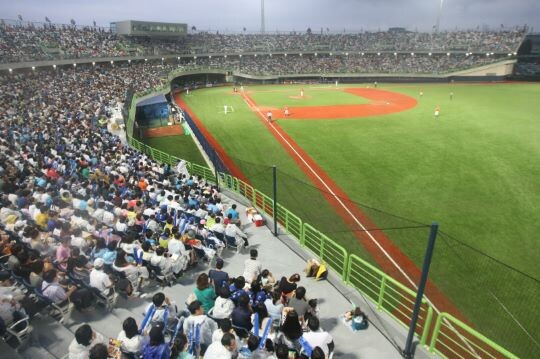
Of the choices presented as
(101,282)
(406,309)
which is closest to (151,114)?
(101,282)

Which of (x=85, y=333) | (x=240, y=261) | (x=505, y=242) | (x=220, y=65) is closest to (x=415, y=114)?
(x=505, y=242)

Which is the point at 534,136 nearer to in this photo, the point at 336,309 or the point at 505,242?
the point at 505,242

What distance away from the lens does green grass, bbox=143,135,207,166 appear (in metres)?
26.3

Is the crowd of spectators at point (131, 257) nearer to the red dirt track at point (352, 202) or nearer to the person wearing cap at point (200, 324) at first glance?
the person wearing cap at point (200, 324)

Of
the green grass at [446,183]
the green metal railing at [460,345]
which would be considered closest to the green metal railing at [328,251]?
the green grass at [446,183]

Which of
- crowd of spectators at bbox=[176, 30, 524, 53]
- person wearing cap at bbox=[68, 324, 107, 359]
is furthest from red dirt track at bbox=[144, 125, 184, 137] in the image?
crowd of spectators at bbox=[176, 30, 524, 53]

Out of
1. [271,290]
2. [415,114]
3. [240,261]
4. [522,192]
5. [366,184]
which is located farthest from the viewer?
[415,114]

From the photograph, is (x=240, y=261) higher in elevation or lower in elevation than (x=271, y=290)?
lower

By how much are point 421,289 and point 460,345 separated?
7.75 feet

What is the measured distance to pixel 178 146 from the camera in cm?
2892

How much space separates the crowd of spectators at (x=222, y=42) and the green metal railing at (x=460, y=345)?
4522 centimetres

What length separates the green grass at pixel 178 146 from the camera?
26344mm

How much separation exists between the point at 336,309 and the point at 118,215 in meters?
7.30

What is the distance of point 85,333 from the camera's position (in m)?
5.19
